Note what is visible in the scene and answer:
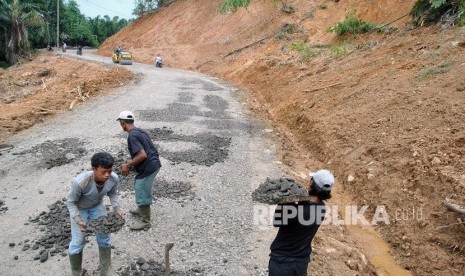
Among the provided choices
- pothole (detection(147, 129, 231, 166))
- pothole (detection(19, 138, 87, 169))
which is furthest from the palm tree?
pothole (detection(147, 129, 231, 166))

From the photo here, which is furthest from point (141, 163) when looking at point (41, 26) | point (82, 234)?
point (41, 26)

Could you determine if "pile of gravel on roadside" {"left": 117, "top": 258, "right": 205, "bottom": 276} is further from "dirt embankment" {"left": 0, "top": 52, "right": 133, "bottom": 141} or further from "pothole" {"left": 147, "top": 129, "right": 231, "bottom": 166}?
"dirt embankment" {"left": 0, "top": 52, "right": 133, "bottom": 141}

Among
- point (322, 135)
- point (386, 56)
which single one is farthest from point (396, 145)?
point (386, 56)

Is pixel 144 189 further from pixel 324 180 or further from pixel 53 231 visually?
pixel 324 180

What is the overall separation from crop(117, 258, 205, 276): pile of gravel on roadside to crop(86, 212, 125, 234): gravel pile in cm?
85

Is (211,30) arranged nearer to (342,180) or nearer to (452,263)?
(342,180)

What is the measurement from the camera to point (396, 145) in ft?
28.1

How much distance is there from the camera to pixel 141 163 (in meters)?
5.65

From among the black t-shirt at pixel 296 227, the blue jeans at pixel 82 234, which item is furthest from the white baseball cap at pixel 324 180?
the blue jeans at pixel 82 234

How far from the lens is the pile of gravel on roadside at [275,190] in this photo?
23.7 ft

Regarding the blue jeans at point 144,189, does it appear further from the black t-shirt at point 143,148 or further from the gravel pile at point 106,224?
the gravel pile at point 106,224

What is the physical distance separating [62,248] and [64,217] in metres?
0.90

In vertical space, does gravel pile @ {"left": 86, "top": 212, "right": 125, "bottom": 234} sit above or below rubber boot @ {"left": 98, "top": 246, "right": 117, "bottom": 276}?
Result: above

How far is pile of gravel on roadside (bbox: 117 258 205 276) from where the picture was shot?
501 centimetres
